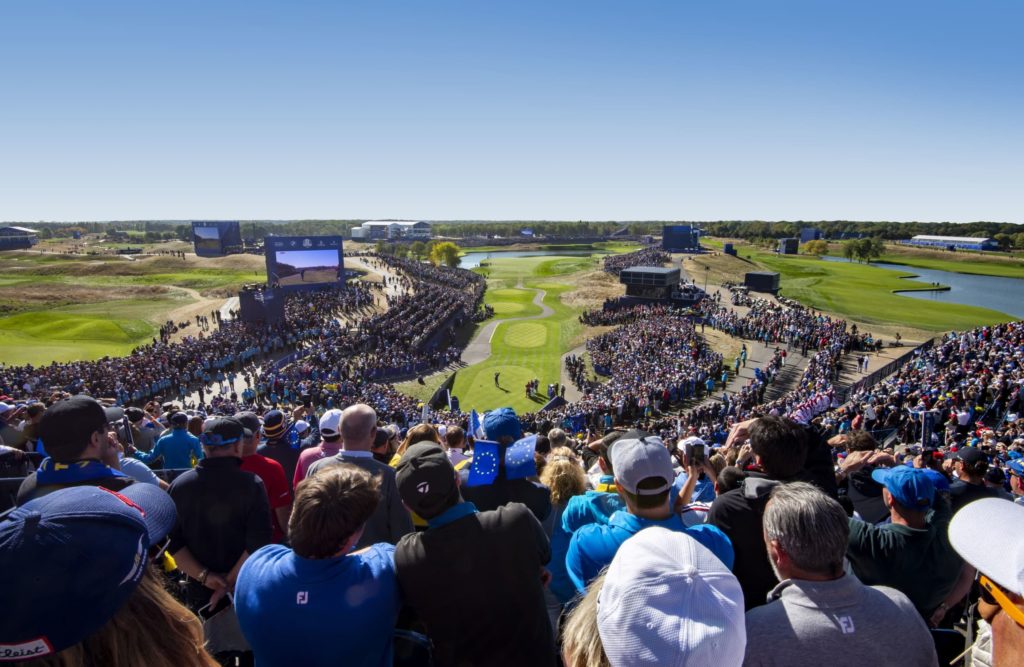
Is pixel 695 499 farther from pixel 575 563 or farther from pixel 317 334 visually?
pixel 317 334

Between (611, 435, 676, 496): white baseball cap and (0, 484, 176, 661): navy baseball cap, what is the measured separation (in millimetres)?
2544

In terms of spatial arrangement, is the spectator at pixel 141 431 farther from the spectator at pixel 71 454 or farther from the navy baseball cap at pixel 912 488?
the navy baseball cap at pixel 912 488

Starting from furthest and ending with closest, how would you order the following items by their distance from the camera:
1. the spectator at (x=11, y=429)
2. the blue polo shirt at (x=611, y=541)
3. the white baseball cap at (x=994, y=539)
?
1. the spectator at (x=11, y=429)
2. the blue polo shirt at (x=611, y=541)
3. the white baseball cap at (x=994, y=539)

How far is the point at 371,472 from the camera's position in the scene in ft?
14.0

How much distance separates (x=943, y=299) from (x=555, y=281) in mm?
50771

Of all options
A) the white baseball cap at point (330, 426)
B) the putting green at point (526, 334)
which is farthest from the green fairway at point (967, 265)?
the white baseball cap at point (330, 426)

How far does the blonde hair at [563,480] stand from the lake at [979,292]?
72.7 m

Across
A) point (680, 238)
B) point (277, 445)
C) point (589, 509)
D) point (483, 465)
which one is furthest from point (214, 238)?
point (589, 509)

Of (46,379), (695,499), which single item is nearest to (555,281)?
(46,379)

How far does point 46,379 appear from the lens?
23328 mm

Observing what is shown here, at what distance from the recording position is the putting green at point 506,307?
5469cm

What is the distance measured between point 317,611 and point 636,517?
1931 millimetres

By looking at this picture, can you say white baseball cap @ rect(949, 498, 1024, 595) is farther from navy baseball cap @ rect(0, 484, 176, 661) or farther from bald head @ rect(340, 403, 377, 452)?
bald head @ rect(340, 403, 377, 452)

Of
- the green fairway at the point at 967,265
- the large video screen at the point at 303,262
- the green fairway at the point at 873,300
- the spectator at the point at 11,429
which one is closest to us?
the spectator at the point at 11,429
